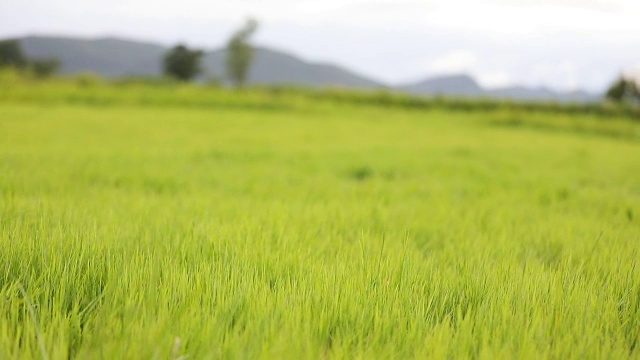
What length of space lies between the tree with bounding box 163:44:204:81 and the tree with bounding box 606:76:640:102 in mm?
53911

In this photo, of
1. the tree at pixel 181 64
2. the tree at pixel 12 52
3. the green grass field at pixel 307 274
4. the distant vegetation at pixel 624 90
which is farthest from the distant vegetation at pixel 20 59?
the distant vegetation at pixel 624 90

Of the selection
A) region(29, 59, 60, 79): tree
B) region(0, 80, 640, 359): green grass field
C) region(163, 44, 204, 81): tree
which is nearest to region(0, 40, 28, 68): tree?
region(29, 59, 60, 79): tree

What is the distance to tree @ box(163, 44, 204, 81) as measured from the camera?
62375mm

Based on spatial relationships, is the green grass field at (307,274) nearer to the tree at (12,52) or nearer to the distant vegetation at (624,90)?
the distant vegetation at (624,90)

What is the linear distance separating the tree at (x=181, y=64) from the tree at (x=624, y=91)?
177ft

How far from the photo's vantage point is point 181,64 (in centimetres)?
6575

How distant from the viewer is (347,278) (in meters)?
1.34

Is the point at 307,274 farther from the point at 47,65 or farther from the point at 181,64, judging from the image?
the point at 47,65

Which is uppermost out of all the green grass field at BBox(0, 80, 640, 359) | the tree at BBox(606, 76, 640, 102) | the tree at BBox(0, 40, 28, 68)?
the tree at BBox(0, 40, 28, 68)

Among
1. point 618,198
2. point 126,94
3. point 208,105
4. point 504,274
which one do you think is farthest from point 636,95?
point 504,274

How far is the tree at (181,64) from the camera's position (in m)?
62.4

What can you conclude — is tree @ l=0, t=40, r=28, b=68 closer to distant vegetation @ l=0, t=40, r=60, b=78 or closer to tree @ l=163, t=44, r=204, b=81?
distant vegetation @ l=0, t=40, r=60, b=78

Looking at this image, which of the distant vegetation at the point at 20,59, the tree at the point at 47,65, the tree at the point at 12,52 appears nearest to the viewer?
the tree at the point at 12,52

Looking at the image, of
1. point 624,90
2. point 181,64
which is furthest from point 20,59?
point 624,90
